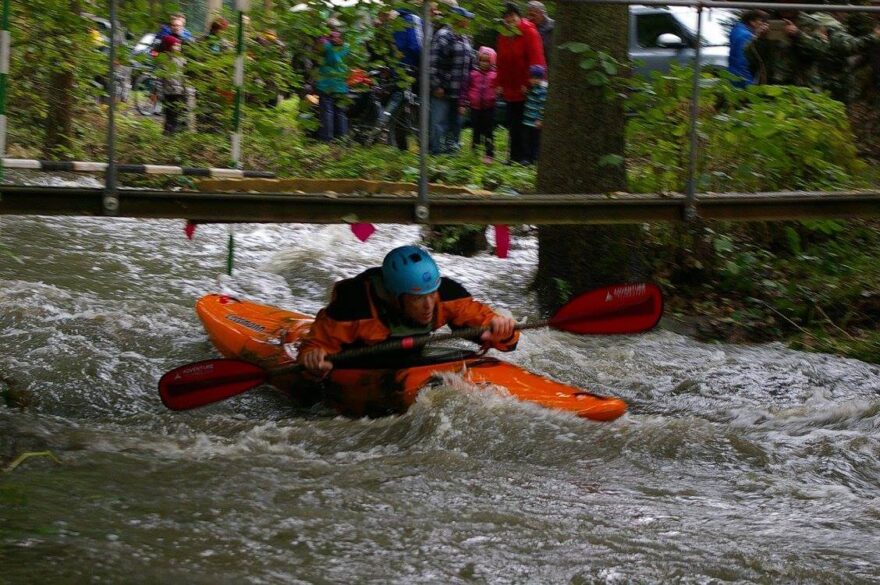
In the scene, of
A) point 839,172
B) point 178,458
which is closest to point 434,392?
point 178,458

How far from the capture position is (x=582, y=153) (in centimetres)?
820

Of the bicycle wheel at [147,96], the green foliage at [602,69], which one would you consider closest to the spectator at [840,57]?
the green foliage at [602,69]

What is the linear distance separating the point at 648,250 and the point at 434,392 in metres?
3.68

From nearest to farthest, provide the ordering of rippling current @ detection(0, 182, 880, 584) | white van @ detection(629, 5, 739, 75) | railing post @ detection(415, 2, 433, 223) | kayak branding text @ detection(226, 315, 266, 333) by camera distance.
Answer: rippling current @ detection(0, 182, 880, 584) → railing post @ detection(415, 2, 433, 223) → kayak branding text @ detection(226, 315, 266, 333) → white van @ detection(629, 5, 739, 75)

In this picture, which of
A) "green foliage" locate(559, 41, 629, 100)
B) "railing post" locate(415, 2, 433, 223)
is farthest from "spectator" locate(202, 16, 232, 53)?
"railing post" locate(415, 2, 433, 223)

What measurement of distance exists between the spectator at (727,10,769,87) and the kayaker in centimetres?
417

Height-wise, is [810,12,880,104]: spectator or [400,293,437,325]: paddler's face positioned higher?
[810,12,880,104]: spectator

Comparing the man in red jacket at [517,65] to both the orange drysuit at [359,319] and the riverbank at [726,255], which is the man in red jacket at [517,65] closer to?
the riverbank at [726,255]

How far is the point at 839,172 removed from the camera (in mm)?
8555

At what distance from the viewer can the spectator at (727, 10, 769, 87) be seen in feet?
30.6

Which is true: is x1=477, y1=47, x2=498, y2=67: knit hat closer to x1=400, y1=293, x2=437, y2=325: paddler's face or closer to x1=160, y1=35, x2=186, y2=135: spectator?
x1=160, y1=35, x2=186, y2=135: spectator

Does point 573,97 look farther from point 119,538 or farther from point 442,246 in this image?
point 119,538

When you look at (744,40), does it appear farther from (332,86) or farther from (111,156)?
(111,156)

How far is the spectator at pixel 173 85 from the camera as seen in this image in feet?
30.7
